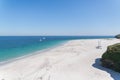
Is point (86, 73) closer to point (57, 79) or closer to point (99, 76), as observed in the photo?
point (99, 76)

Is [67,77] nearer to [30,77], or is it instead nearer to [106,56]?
[30,77]

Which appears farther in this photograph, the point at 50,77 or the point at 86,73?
the point at 86,73

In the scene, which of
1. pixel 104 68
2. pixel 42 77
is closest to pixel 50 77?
pixel 42 77

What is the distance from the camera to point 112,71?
419 inches

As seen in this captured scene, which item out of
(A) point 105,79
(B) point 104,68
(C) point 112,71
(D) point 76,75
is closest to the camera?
(A) point 105,79

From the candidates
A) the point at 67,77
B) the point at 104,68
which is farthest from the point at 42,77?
the point at 104,68

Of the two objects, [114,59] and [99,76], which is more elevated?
[114,59]

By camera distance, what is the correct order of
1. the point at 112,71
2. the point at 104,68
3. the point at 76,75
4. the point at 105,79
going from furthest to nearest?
the point at 104,68 < the point at 112,71 < the point at 76,75 < the point at 105,79

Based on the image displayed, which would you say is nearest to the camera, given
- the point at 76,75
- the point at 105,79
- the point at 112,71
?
the point at 105,79

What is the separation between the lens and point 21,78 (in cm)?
943

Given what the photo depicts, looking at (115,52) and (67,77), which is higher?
(115,52)

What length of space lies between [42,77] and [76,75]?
8.27ft

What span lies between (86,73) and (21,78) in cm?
488

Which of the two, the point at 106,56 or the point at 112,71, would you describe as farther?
the point at 106,56
